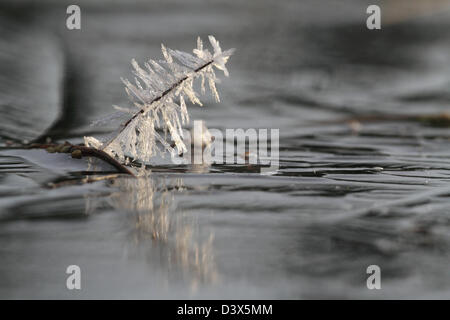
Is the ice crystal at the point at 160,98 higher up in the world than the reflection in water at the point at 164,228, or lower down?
higher up

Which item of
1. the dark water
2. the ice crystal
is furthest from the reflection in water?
the ice crystal

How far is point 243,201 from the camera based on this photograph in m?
2.24

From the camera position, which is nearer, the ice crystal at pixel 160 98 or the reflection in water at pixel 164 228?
the reflection in water at pixel 164 228

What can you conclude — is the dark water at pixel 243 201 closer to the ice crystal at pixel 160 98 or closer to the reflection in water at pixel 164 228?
the reflection in water at pixel 164 228

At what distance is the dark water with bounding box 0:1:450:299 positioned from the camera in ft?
5.14

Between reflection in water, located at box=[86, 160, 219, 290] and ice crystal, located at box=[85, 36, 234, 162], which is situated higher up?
ice crystal, located at box=[85, 36, 234, 162]

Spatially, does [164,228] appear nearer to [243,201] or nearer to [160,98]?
[243,201]

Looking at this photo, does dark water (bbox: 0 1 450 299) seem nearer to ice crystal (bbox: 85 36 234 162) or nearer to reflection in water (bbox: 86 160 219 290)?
reflection in water (bbox: 86 160 219 290)

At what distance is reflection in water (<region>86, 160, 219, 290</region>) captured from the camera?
162 centimetres

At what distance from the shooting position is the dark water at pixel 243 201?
1.57 m

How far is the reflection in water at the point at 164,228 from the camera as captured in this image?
1625 mm

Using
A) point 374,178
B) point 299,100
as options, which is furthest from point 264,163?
point 299,100

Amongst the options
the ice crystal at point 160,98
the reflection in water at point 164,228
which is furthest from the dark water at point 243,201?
the ice crystal at point 160,98

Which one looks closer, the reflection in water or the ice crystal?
the reflection in water
